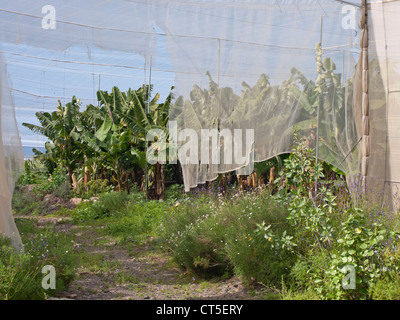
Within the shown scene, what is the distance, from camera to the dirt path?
391 centimetres

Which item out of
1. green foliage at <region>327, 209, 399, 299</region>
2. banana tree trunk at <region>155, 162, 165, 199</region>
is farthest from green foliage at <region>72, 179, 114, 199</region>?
green foliage at <region>327, 209, 399, 299</region>

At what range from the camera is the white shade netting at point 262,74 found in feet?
15.1

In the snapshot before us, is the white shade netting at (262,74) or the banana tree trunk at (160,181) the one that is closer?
the white shade netting at (262,74)

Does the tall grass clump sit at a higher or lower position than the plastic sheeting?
lower

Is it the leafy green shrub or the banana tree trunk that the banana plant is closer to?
the leafy green shrub

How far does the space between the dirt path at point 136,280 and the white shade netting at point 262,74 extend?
42.7 inches

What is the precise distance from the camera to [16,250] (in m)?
3.95

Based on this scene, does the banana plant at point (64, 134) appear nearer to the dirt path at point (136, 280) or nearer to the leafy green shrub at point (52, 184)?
the leafy green shrub at point (52, 184)

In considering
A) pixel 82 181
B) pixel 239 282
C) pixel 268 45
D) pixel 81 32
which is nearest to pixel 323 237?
pixel 239 282

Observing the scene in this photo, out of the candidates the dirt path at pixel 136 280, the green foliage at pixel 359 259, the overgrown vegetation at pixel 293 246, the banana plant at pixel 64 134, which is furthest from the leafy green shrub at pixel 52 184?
the green foliage at pixel 359 259

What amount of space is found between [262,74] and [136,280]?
2.66 meters

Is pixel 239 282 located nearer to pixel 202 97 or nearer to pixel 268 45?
pixel 202 97

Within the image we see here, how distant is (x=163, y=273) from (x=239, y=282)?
997 mm

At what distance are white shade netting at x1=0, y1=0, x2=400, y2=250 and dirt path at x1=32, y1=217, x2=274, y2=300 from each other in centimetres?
108
